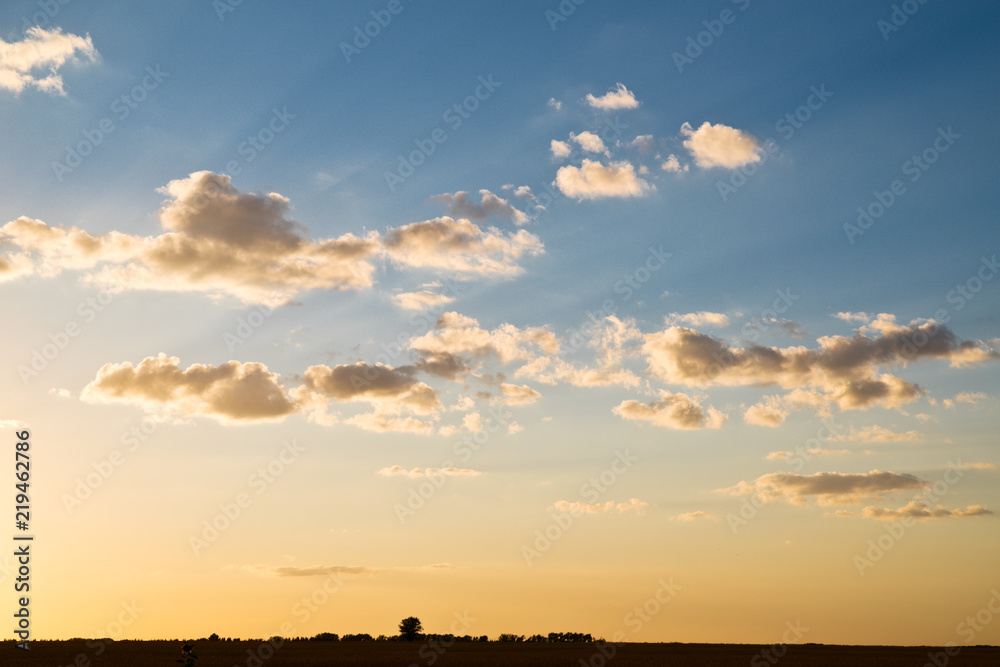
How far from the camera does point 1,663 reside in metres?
66.7

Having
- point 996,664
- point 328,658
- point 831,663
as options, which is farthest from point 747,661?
point 328,658

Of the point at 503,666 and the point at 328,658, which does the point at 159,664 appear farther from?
the point at 503,666

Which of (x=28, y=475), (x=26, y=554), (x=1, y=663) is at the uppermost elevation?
(x=28, y=475)

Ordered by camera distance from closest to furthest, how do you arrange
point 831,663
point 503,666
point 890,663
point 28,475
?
point 28,475, point 503,666, point 831,663, point 890,663

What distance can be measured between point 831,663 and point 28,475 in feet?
220

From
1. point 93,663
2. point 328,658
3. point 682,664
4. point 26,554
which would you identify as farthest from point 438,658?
point 26,554

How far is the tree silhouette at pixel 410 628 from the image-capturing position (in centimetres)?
12912

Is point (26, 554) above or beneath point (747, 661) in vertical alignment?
above

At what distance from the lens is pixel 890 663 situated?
75.9m

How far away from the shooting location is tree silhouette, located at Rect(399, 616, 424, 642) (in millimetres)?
129125

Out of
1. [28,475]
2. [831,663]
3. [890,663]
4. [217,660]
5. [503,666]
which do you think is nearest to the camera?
[28,475]

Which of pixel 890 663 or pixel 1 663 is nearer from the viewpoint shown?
pixel 1 663

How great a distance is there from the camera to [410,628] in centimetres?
12988

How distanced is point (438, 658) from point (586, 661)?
15.3m
